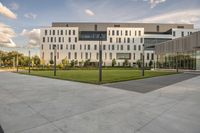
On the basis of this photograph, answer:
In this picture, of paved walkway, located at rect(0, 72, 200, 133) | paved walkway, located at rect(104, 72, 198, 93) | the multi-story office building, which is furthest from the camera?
the multi-story office building

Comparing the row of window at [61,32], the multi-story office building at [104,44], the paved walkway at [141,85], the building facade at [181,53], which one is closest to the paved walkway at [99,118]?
the paved walkway at [141,85]

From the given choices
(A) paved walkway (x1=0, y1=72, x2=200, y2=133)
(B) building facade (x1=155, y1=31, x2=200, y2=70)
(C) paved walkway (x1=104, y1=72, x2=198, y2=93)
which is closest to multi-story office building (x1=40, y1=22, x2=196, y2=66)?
(B) building facade (x1=155, y1=31, x2=200, y2=70)

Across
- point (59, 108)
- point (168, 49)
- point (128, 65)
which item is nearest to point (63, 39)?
point (128, 65)

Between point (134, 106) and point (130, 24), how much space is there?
273 feet

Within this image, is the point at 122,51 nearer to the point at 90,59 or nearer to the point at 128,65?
the point at 128,65

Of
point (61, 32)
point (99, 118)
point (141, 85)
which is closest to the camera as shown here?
point (99, 118)

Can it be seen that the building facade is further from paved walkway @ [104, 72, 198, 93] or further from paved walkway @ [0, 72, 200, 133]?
paved walkway @ [0, 72, 200, 133]

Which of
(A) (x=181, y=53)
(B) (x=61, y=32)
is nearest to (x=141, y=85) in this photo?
(A) (x=181, y=53)

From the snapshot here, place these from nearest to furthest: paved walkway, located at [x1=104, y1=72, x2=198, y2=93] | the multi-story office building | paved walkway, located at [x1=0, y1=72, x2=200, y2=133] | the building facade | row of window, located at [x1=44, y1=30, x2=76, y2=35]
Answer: paved walkway, located at [x1=0, y1=72, x2=200, y2=133] < paved walkway, located at [x1=104, y1=72, x2=198, y2=93] < the building facade < the multi-story office building < row of window, located at [x1=44, y1=30, x2=76, y2=35]

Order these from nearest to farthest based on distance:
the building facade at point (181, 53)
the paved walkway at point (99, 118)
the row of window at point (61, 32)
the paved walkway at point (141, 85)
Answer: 1. the paved walkway at point (99, 118)
2. the paved walkway at point (141, 85)
3. the building facade at point (181, 53)
4. the row of window at point (61, 32)

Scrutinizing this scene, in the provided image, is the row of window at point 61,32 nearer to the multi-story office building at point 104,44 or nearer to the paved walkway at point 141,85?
the multi-story office building at point 104,44

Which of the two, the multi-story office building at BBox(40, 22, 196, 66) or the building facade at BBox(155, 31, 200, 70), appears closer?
the building facade at BBox(155, 31, 200, 70)

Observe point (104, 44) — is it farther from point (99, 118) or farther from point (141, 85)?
point (99, 118)

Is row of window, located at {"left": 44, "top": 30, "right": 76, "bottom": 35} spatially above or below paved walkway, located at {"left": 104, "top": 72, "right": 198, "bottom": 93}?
above
